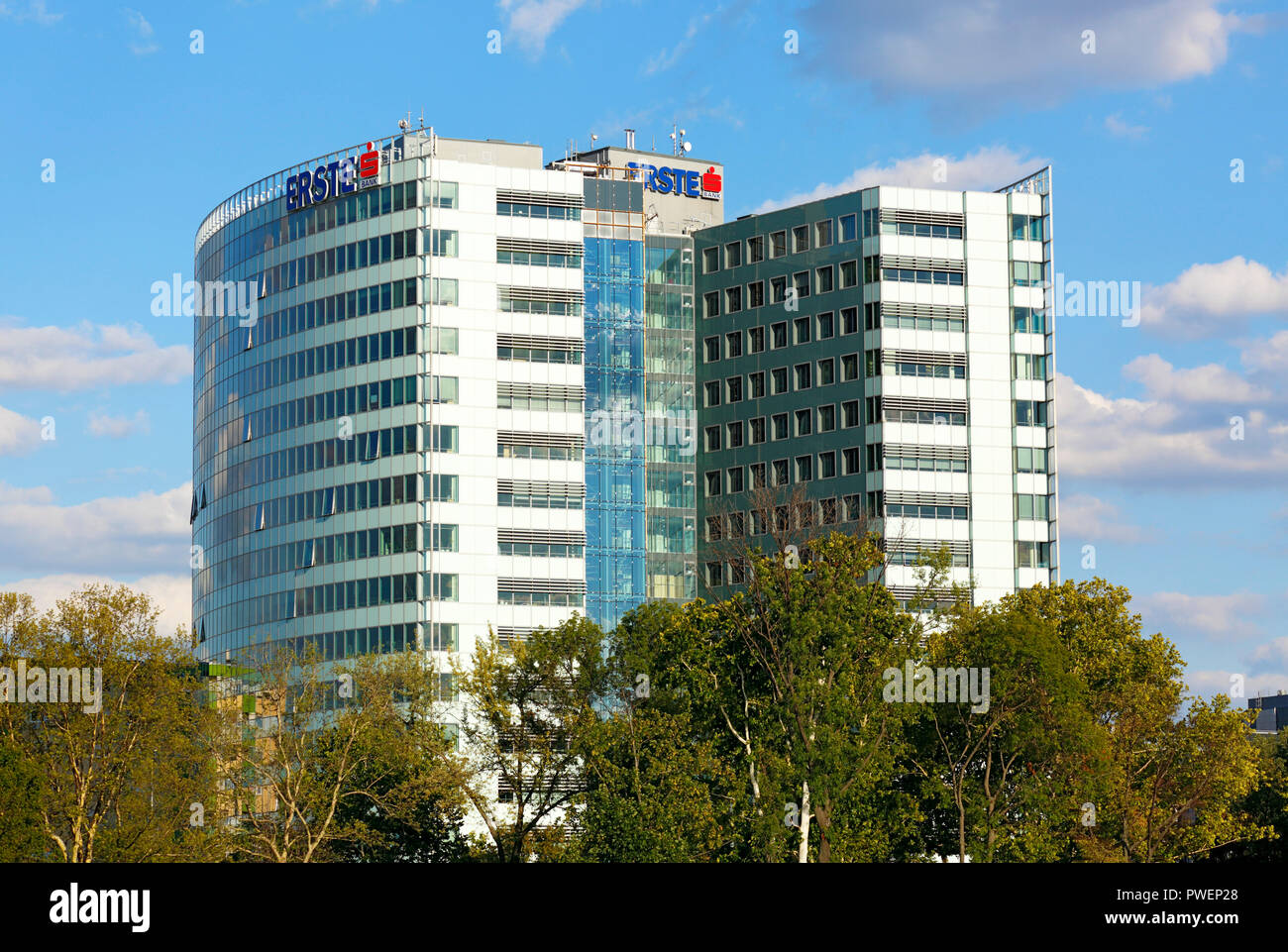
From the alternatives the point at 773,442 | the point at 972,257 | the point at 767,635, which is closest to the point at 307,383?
the point at 773,442

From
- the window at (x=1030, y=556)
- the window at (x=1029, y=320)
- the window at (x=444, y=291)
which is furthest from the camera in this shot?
the window at (x=1029, y=320)

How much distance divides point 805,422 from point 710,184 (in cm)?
3383

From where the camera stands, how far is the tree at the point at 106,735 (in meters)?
101

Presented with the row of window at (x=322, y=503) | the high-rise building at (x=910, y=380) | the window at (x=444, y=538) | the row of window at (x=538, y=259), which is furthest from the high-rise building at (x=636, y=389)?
the row of window at (x=322, y=503)

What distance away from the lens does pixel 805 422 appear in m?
171

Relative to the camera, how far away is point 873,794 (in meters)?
104

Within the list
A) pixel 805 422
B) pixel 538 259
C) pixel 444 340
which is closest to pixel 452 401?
pixel 444 340

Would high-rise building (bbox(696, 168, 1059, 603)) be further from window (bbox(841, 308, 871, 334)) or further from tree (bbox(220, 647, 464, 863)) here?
tree (bbox(220, 647, 464, 863))

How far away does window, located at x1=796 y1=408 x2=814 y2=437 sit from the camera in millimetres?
170625

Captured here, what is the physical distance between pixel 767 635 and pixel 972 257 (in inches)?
3106

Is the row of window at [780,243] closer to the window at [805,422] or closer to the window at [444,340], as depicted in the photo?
the window at [805,422]

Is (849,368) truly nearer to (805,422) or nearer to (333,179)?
(805,422)

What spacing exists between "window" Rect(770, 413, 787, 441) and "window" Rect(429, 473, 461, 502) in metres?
33.5

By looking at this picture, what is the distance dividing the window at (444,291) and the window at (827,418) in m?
38.0
